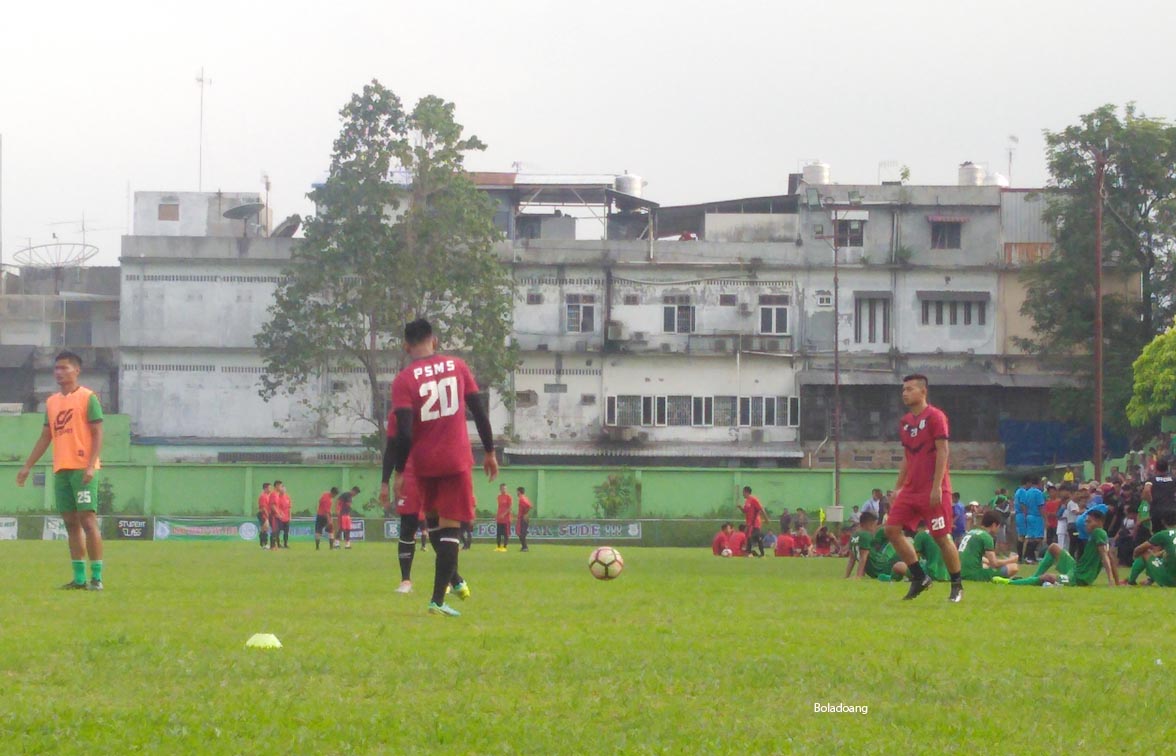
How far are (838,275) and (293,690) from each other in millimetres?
61920

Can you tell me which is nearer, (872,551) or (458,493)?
(458,493)

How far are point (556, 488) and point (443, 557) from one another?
44398 mm

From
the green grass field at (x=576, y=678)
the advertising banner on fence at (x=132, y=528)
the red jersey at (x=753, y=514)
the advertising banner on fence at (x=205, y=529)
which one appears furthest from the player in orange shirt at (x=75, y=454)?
the advertising banner on fence at (x=132, y=528)

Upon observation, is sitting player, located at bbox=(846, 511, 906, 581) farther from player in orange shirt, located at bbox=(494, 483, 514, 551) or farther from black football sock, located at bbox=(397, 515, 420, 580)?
player in orange shirt, located at bbox=(494, 483, 514, 551)

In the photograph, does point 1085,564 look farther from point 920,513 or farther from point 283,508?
point 283,508

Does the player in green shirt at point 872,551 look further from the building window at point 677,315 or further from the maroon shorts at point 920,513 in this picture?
the building window at point 677,315

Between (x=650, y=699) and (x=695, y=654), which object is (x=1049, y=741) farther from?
(x=695, y=654)

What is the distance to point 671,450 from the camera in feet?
219

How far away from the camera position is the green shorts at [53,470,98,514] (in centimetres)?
1364

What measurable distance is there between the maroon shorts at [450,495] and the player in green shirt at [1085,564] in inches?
366

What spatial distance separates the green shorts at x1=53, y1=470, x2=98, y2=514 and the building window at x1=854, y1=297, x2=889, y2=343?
56.1 m

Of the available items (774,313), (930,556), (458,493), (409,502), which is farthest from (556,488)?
(458,493)

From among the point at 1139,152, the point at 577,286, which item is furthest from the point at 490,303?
the point at 1139,152

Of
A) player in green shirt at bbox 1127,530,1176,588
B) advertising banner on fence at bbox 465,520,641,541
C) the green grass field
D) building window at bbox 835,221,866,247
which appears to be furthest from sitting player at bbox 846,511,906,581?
building window at bbox 835,221,866,247
